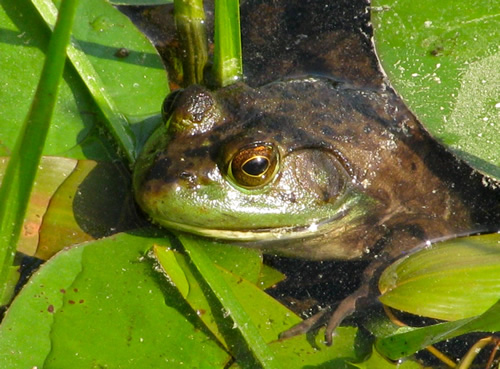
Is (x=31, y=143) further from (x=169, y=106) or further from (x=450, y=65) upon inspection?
(x=450, y=65)

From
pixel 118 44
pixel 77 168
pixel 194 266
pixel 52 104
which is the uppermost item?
pixel 52 104

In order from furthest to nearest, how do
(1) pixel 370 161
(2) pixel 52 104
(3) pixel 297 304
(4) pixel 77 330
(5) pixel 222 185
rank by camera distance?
(1) pixel 370 161 → (3) pixel 297 304 → (5) pixel 222 185 → (4) pixel 77 330 → (2) pixel 52 104

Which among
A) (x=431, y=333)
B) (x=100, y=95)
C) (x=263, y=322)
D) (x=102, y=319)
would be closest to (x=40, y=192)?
(x=100, y=95)

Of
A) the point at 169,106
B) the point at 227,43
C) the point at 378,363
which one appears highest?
the point at 227,43

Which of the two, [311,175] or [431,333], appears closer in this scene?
[431,333]

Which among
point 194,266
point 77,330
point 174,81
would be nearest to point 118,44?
point 174,81

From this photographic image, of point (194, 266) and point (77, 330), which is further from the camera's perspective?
point (194, 266)

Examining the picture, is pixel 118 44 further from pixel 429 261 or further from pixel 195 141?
pixel 429 261

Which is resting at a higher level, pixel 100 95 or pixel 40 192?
pixel 100 95
